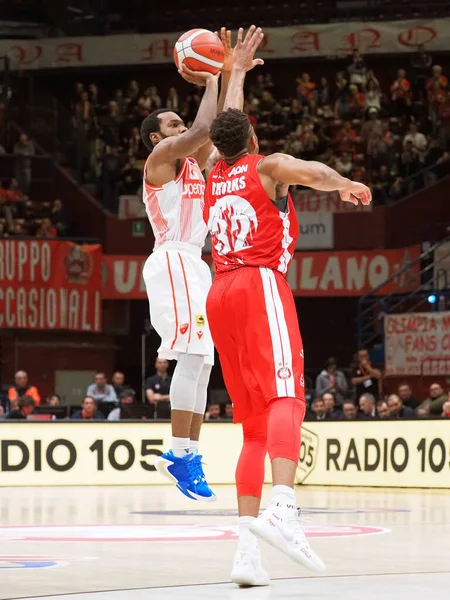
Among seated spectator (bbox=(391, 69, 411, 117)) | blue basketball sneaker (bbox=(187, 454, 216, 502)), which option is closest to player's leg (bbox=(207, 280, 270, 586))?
blue basketball sneaker (bbox=(187, 454, 216, 502))

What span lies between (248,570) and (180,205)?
3065 mm

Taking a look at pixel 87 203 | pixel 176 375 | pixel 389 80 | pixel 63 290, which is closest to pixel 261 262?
pixel 176 375

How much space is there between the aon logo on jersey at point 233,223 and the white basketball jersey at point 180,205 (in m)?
1.73

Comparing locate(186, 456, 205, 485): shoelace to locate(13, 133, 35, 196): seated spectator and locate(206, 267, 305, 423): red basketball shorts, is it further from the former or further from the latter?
locate(13, 133, 35, 196): seated spectator

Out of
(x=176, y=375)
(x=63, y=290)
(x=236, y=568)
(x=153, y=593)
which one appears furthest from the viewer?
(x=63, y=290)

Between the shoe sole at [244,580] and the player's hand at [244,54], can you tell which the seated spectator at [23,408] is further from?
the shoe sole at [244,580]

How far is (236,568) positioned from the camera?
526cm

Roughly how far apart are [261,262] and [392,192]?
17.7 metres

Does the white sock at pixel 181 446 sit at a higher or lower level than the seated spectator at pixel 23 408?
lower

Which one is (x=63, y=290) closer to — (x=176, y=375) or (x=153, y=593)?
(x=176, y=375)

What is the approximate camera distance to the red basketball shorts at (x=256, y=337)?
5.73 metres

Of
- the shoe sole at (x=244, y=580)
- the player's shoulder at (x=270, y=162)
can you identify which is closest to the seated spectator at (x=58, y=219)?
the player's shoulder at (x=270, y=162)

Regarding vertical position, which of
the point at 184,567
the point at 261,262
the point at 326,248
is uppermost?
the point at 326,248

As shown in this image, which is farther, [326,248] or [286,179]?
[326,248]
